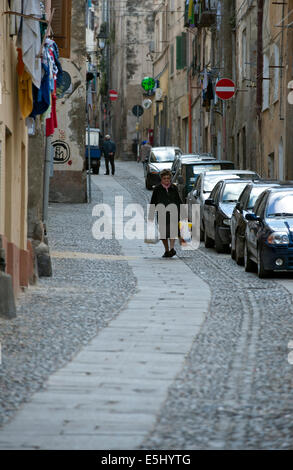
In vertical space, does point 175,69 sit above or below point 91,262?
above

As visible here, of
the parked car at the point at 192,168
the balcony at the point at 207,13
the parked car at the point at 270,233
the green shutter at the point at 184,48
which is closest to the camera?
the parked car at the point at 270,233

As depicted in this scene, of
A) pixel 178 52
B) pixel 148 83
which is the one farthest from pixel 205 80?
pixel 148 83

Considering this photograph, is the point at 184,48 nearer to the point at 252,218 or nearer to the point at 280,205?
the point at 280,205

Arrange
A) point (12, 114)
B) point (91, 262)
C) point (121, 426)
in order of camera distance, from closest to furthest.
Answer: point (121, 426) → point (12, 114) → point (91, 262)

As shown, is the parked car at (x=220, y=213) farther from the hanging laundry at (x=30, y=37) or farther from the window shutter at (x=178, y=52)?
the window shutter at (x=178, y=52)

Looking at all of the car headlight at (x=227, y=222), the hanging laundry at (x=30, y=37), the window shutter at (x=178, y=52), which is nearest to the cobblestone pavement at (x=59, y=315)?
the car headlight at (x=227, y=222)

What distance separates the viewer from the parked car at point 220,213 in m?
21.9

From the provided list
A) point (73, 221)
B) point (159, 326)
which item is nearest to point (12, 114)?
point (159, 326)

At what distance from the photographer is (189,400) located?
297 inches

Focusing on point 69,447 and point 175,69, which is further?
point 175,69

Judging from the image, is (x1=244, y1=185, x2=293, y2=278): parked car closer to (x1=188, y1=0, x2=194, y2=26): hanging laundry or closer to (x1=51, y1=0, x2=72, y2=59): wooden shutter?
(x1=51, y1=0, x2=72, y2=59): wooden shutter

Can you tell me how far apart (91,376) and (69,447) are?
225 cm

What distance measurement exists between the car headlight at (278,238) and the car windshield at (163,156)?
26.4 meters

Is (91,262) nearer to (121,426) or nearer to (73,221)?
(73,221)
